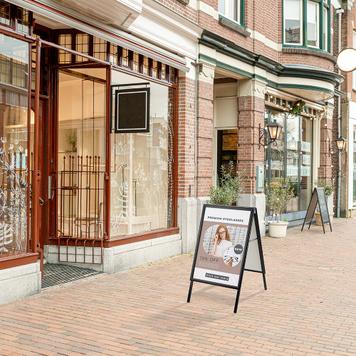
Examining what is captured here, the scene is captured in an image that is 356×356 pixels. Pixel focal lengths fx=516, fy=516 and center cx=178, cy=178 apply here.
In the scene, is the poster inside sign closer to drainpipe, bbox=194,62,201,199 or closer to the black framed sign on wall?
the black framed sign on wall

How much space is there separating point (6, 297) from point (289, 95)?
1080 centimetres

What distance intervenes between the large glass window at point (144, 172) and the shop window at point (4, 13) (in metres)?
2.27

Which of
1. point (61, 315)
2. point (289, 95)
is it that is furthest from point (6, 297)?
point (289, 95)

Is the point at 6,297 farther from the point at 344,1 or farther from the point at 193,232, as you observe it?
the point at 344,1

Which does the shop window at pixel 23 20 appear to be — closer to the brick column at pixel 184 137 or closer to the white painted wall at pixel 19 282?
the white painted wall at pixel 19 282

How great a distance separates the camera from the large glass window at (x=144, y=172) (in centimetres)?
870

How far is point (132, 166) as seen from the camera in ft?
30.0

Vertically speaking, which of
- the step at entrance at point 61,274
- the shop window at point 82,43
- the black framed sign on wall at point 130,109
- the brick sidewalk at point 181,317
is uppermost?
the shop window at point 82,43

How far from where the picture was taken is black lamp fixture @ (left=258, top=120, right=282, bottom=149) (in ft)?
41.8

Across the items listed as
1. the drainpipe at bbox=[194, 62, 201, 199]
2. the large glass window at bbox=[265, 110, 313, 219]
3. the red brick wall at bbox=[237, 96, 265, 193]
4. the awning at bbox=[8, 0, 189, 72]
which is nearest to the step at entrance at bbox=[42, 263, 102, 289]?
the drainpipe at bbox=[194, 62, 201, 199]

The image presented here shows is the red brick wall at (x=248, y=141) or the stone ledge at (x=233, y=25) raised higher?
Answer: the stone ledge at (x=233, y=25)

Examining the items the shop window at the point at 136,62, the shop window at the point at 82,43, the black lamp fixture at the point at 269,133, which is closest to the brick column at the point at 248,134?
the black lamp fixture at the point at 269,133

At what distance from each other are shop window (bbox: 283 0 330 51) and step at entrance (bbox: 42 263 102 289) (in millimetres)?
9204

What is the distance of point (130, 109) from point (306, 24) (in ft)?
26.8
